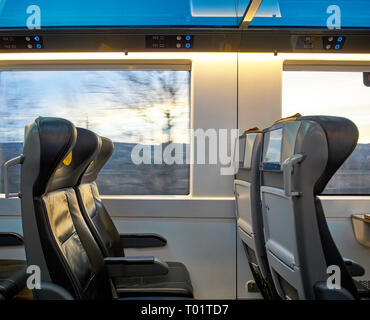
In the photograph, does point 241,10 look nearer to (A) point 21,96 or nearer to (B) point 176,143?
(B) point 176,143

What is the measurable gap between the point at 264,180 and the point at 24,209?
3.67 ft

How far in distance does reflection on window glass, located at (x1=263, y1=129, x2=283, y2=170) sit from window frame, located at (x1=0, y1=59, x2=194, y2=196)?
102 centimetres

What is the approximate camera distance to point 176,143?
2.67 metres

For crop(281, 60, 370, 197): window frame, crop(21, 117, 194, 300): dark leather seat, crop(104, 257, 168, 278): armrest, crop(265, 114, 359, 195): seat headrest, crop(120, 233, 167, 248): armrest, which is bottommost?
crop(120, 233, 167, 248): armrest

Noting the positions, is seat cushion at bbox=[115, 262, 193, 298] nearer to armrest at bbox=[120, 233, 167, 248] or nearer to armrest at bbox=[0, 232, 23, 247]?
armrest at bbox=[120, 233, 167, 248]

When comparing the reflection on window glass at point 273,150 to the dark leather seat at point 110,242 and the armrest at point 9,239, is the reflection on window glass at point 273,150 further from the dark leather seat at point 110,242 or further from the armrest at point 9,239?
the armrest at point 9,239

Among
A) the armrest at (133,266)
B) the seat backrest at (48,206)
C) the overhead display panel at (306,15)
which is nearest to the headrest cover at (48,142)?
the seat backrest at (48,206)

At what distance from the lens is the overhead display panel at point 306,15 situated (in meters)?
2.31

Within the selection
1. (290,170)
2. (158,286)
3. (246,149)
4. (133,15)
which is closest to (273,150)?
(290,170)

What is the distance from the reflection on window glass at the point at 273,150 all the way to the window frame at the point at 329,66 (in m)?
1.03

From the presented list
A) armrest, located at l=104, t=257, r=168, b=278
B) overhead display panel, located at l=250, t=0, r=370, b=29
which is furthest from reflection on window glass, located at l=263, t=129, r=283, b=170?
overhead display panel, located at l=250, t=0, r=370, b=29

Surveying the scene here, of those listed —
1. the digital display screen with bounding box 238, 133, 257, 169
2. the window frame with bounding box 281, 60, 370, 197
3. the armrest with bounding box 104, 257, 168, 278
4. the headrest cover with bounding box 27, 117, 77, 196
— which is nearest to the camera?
the headrest cover with bounding box 27, 117, 77, 196

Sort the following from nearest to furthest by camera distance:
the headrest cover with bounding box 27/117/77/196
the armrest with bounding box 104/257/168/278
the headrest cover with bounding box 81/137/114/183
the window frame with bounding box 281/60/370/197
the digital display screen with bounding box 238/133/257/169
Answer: the headrest cover with bounding box 27/117/77/196 < the armrest with bounding box 104/257/168/278 < the digital display screen with bounding box 238/133/257/169 < the headrest cover with bounding box 81/137/114/183 < the window frame with bounding box 281/60/370/197

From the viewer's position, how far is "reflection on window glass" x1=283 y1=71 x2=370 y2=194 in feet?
7.79
